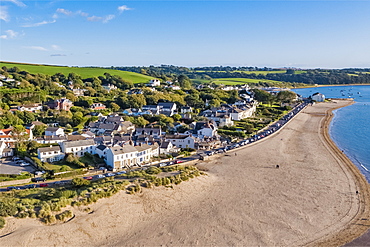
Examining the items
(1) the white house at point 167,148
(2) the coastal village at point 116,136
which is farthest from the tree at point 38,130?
(1) the white house at point 167,148

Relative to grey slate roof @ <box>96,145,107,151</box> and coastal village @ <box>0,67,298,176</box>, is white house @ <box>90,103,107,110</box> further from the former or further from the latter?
grey slate roof @ <box>96,145,107,151</box>

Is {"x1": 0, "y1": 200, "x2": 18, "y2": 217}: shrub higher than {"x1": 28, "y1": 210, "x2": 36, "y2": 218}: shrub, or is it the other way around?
{"x1": 0, "y1": 200, "x2": 18, "y2": 217}: shrub

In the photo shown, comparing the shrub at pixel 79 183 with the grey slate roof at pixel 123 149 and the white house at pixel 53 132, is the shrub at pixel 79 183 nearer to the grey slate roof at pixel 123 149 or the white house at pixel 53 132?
the grey slate roof at pixel 123 149

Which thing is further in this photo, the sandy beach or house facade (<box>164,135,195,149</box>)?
house facade (<box>164,135,195,149</box>)

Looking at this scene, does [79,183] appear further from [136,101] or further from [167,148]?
[136,101]

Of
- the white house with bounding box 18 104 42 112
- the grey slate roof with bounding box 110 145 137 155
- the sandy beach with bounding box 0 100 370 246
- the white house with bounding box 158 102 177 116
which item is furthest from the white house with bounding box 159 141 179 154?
the white house with bounding box 18 104 42 112

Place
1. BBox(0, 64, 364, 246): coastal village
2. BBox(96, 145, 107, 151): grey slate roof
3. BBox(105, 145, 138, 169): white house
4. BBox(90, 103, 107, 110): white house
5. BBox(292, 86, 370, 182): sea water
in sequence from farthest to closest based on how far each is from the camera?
BBox(90, 103, 107, 110): white house → BBox(292, 86, 370, 182): sea water → BBox(96, 145, 107, 151): grey slate roof → BBox(105, 145, 138, 169): white house → BBox(0, 64, 364, 246): coastal village

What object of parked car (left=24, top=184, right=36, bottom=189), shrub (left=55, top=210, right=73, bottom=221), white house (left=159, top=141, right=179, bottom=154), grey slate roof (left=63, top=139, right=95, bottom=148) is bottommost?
parked car (left=24, top=184, right=36, bottom=189)

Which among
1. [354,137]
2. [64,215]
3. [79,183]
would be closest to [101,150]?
[79,183]
